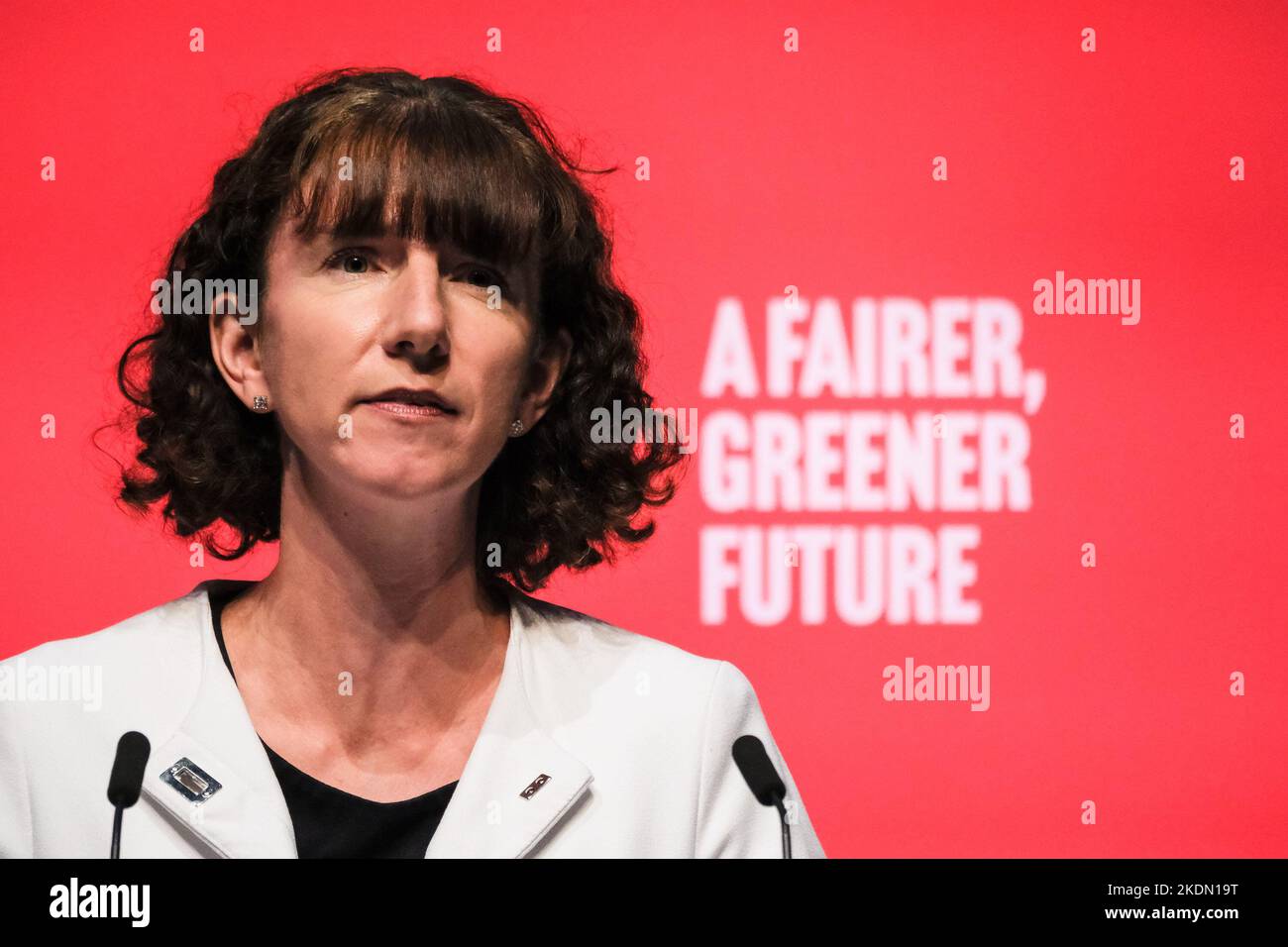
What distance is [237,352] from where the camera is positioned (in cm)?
160

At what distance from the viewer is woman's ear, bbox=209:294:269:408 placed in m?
1.59

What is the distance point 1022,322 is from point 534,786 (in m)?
1.43

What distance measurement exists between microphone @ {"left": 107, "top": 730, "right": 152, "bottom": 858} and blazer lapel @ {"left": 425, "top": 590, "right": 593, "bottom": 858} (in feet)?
1.07

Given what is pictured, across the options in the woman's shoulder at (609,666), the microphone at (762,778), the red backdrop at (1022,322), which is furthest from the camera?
the red backdrop at (1022,322)

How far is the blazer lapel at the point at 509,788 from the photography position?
1.45 meters

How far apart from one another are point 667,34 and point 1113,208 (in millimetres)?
912

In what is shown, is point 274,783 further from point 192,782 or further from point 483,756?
point 483,756

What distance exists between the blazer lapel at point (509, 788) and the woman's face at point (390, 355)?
11.9 inches

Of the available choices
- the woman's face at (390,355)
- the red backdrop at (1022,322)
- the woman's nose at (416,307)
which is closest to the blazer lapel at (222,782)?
the woman's face at (390,355)

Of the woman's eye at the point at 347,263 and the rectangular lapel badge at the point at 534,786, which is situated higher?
the woman's eye at the point at 347,263

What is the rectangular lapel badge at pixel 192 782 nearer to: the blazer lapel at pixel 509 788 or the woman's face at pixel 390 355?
the blazer lapel at pixel 509 788

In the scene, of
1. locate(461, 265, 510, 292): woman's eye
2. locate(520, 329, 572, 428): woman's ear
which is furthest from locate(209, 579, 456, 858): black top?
locate(461, 265, 510, 292): woman's eye

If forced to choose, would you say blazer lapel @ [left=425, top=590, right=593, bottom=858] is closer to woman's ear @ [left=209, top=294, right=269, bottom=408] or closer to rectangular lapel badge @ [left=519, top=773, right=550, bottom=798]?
rectangular lapel badge @ [left=519, top=773, right=550, bottom=798]
